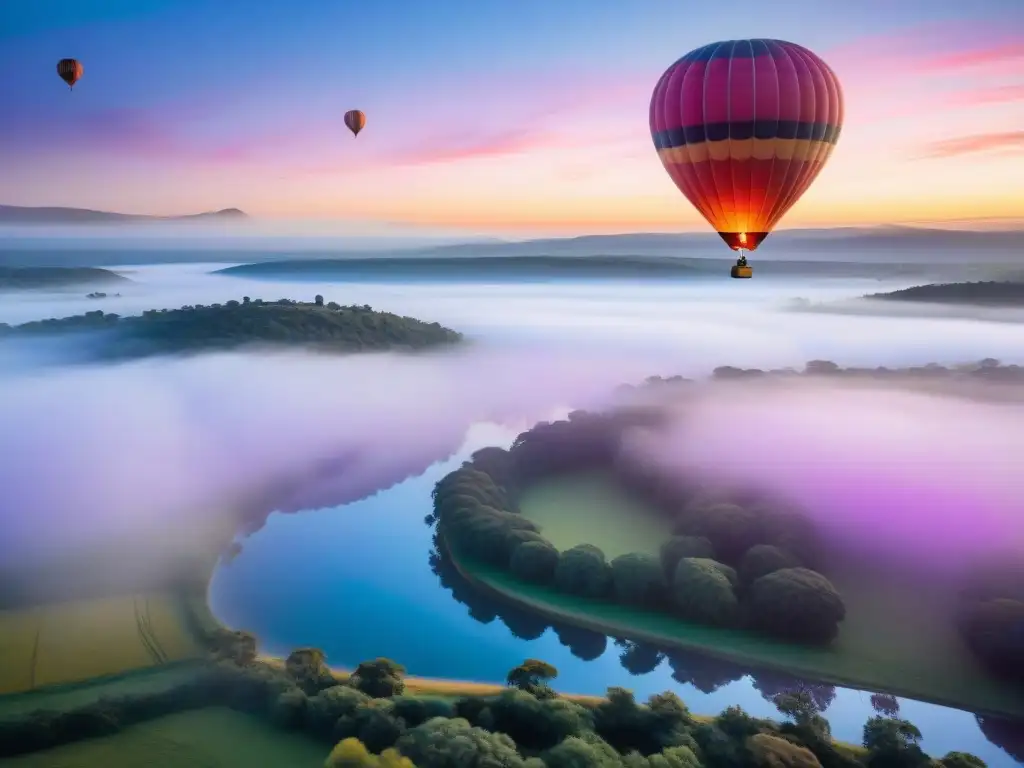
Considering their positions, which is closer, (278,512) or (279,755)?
(279,755)

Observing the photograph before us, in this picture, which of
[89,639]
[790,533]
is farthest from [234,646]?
[790,533]

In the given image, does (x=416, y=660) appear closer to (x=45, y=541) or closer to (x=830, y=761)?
(x=830, y=761)

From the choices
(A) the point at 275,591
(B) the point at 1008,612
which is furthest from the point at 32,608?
(B) the point at 1008,612

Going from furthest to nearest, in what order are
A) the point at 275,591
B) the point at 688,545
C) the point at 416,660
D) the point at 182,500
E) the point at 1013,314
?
1. the point at 1013,314
2. the point at 182,500
3. the point at 275,591
4. the point at 688,545
5. the point at 416,660

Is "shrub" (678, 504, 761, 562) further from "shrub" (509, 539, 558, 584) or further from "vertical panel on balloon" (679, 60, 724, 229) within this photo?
"vertical panel on balloon" (679, 60, 724, 229)

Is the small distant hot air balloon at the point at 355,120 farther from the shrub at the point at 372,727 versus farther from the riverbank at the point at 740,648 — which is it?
the shrub at the point at 372,727

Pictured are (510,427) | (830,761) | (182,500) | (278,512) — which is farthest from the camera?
(510,427)

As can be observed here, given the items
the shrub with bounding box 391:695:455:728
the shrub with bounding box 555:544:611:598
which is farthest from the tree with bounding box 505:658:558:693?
the shrub with bounding box 555:544:611:598
